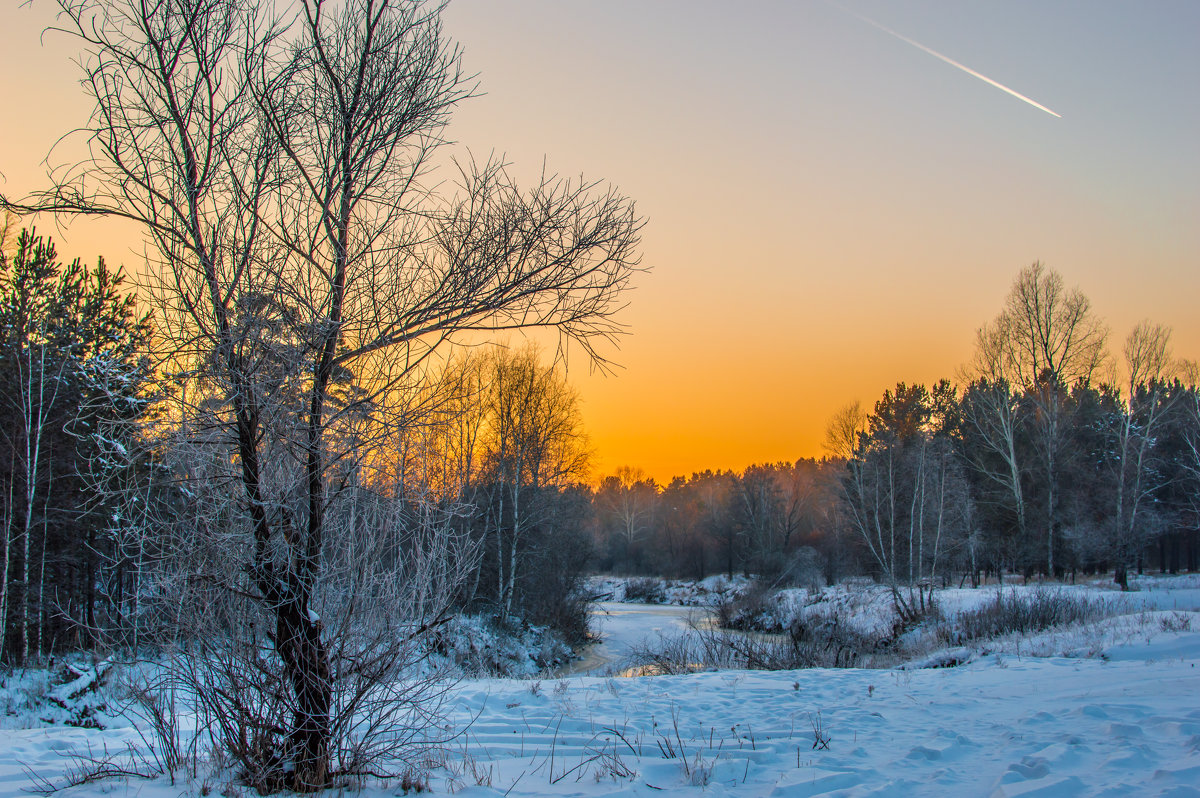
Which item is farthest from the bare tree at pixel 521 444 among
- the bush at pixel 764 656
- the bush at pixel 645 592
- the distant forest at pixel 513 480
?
the bush at pixel 645 592

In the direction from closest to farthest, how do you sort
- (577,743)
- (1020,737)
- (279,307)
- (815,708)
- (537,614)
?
1. (279,307)
2. (1020,737)
3. (577,743)
4. (815,708)
5. (537,614)

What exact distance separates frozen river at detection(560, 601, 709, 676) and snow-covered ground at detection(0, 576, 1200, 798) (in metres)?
6.91

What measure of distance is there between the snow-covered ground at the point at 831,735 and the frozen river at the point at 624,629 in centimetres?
691

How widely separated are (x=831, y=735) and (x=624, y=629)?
2172 centimetres

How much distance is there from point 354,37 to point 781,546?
4687 centimetres

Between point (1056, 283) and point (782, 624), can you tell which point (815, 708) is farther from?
point (1056, 283)

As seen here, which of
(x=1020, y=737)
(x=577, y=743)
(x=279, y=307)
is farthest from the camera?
(x=577, y=743)

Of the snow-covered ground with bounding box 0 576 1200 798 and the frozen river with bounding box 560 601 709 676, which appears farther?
the frozen river with bounding box 560 601 709 676

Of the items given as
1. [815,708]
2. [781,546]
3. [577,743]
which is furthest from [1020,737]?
[781,546]

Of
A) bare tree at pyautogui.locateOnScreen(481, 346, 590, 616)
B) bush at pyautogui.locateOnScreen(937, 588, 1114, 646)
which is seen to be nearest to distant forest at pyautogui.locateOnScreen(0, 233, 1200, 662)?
bare tree at pyautogui.locateOnScreen(481, 346, 590, 616)

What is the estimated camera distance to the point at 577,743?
6.45 m

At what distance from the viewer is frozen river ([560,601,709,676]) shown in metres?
19.4

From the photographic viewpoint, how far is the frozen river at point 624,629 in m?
19.4

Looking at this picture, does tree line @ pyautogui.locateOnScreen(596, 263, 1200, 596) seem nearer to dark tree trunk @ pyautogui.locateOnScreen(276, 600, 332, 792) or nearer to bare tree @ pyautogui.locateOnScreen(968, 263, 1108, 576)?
bare tree @ pyautogui.locateOnScreen(968, 263, 1108, 576)
